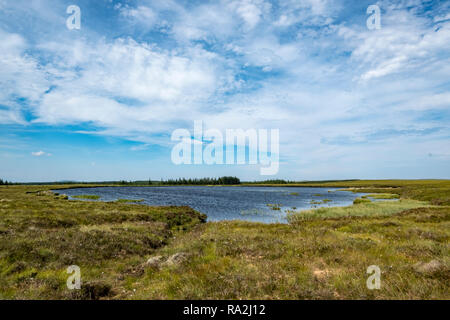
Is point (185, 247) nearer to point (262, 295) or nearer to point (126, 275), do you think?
point (126, 275)

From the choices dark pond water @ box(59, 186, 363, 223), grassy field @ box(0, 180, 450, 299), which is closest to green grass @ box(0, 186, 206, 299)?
grassy field @ box(0, 180, 450, 299)

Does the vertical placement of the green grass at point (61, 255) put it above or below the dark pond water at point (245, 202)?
above

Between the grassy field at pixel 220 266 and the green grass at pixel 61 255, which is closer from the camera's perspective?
the grassy field at pixel 220 266

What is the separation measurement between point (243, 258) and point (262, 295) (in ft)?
15.4

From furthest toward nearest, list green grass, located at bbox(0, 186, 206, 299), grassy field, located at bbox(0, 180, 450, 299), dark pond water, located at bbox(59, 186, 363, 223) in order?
dark pond water, located at bbox(59, 186, 363, 223) < green grass, located at bbox(0, 186, 206, 299) < grassy field, located at bbox(0, 180, 450, 299)

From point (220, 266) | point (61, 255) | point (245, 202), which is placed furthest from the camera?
point (245, 202)

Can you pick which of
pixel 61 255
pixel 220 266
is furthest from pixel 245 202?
pixel 220 266

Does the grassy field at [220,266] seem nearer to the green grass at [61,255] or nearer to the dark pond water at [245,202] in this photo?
the green grass at [61,255]

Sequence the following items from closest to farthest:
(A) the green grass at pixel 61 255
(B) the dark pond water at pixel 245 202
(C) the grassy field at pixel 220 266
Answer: (C) the grassy field at pixel 220 266, (A) the green grass at pixel 61 255, (B) the dark pond water at pixel 245 202

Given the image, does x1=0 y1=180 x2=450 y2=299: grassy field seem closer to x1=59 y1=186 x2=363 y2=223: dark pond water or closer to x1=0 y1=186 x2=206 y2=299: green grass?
x1=0 y1=186 x2=206 y2=299: green grass

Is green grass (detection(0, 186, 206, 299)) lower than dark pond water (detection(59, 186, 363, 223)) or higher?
higher

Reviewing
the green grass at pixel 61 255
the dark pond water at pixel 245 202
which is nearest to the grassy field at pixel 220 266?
the green grass at pixel 61 255

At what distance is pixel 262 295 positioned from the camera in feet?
26.2

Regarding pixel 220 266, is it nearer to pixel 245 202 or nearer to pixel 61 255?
pixel 61 255
